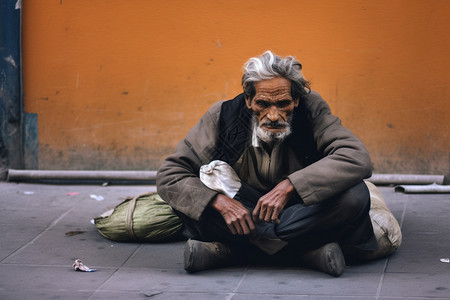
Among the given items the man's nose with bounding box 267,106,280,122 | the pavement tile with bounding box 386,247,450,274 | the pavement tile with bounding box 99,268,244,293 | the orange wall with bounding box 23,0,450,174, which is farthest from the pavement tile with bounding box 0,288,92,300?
the orange wall with bounding box 23,0,450,174

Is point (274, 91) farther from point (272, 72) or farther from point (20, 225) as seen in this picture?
point (20, 225)

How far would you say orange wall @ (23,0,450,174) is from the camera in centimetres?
598

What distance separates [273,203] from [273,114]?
519 mm

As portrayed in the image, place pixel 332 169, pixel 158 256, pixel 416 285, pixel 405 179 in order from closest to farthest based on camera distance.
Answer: pixel 416 285 < pixel 332 169 < pixel 158 256 < pixel 405 179

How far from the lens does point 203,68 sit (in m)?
6.20

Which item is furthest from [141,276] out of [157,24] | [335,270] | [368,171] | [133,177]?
[157,24]

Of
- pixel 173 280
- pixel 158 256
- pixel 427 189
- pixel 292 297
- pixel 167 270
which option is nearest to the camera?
pixel 292 297

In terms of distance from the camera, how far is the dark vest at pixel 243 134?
4.08 meters

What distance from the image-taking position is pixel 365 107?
240 inches

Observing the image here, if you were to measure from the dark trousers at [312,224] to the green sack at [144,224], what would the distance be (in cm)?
58

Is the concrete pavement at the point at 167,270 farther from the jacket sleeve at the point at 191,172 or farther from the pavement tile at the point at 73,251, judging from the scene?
the jacket sleeve at the point at 191,172

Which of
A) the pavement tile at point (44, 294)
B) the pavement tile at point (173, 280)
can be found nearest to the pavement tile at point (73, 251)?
the pavement tile at point (173, 280)

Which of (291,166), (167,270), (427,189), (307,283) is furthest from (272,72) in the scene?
(427,189)

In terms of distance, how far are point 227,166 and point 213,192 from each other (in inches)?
8.9
